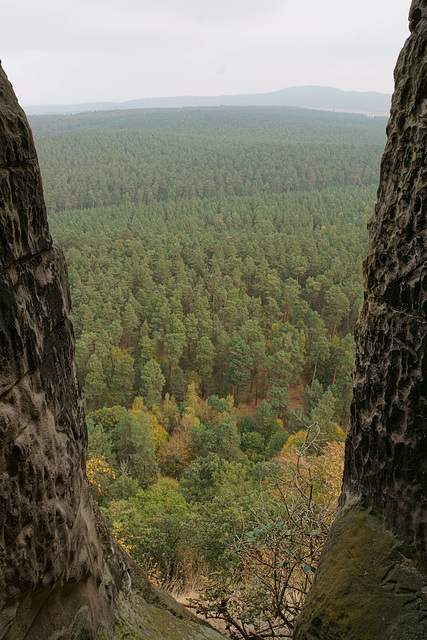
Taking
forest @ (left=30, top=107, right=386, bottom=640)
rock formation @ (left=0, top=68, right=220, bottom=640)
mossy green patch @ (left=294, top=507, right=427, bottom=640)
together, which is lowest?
forest @ (left=30, top=107, right=386, bottom=640)

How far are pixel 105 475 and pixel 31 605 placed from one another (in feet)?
75.3

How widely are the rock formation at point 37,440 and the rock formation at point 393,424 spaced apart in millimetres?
2025

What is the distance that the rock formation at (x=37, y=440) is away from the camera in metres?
3.10

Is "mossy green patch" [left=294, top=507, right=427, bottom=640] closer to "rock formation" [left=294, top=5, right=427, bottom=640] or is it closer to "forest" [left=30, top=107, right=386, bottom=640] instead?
"rock formation" [left=294, top=5, right=427, bottom=640]

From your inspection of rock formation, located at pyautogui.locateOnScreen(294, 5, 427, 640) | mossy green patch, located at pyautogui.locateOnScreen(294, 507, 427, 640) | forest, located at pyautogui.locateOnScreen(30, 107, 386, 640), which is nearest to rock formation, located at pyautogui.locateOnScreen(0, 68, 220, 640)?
mossy green patch, located at pyautogui.locateOnScreen(294, 507, 427, 640)

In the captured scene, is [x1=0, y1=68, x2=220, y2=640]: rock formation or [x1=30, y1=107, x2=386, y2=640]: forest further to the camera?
[x1=30, y1=107, x2=386, y2=640]: forest

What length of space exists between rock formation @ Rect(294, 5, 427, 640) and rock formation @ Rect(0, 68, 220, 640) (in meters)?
2.03

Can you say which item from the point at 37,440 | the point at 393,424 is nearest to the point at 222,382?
the point at 393,424

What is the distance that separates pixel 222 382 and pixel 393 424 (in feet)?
138

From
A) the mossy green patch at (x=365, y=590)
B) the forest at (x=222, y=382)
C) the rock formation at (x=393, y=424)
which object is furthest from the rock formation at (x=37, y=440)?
the forest at (x=222, y=382)

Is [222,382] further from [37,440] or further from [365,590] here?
[37,440]

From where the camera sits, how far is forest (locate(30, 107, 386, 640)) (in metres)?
6.95

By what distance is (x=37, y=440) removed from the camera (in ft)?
11.3

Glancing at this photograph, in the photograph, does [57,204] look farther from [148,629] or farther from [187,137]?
[148,629]
